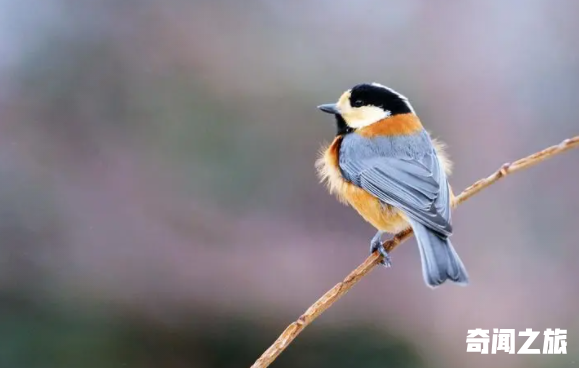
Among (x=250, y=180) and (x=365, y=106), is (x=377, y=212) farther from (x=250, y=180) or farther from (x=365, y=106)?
(x=250, y=180)

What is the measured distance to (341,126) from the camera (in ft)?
6.95

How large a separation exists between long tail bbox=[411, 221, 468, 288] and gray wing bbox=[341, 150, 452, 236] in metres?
0.02

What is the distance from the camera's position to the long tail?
143 centimetres

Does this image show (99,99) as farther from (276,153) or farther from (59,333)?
(59,333)

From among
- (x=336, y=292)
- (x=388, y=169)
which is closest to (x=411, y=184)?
(x=388, y=169)

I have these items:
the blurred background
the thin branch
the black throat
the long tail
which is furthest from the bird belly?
the blurred background

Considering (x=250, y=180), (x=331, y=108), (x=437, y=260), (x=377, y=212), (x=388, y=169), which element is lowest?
(x=437, y=260)

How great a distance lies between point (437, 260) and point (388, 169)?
45cm

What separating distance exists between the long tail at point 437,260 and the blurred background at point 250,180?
153 centimetres

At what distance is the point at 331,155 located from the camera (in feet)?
6.72

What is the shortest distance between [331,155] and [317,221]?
5.66ft

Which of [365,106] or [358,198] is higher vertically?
[365,106]

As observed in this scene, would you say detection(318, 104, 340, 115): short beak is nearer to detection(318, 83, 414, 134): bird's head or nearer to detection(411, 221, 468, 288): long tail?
detection(318, 83, 414, 134): bird's head

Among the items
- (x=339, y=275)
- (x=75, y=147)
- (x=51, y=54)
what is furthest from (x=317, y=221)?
(x=51, y=54)
